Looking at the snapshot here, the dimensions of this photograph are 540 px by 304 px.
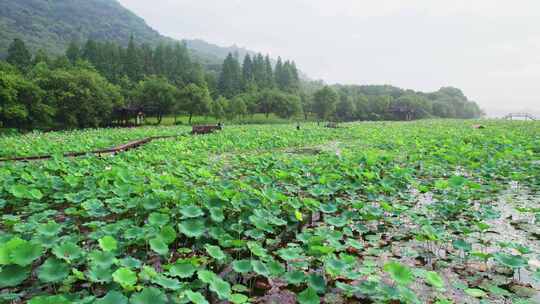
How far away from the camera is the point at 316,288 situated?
232 cm

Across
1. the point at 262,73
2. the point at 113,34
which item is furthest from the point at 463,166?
the point at 113,34

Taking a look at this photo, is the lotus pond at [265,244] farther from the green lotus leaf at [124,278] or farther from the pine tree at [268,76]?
the pine tree at [268,76]

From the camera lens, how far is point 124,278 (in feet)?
6.86

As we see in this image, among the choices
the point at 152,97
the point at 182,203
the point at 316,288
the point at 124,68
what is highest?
the point at 124,68

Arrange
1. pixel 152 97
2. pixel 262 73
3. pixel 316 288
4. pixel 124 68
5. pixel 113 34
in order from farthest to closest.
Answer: pixel 113 34, pixel 262 73, pixel 124 68, pixel 152 97, pixel 316 288

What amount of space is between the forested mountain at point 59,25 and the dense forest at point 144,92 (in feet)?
157

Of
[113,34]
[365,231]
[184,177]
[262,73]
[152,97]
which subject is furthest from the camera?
[113,34]

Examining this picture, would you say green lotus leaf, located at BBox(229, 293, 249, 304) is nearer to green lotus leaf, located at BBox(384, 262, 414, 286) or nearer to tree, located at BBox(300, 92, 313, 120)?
green lotus leaf, located at BBox(384, 262, 414, 286)

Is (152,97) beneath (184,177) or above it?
above

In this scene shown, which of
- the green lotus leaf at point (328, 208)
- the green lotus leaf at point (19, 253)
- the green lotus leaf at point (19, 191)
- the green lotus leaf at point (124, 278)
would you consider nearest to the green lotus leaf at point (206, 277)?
the green lotus leaf at point (124, 278)

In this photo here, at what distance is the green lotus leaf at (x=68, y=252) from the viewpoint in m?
2.34

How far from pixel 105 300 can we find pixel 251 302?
1050mm

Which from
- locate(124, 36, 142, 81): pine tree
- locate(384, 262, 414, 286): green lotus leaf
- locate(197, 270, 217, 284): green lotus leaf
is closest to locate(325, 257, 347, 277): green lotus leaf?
locate(384, 262, 414, 286): green lotus leaf

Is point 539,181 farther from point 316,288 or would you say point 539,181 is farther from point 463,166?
point 316,288
